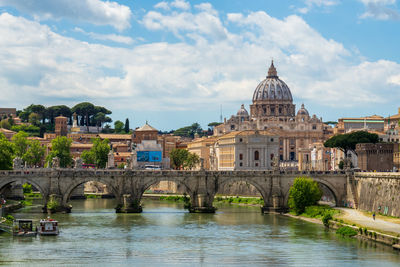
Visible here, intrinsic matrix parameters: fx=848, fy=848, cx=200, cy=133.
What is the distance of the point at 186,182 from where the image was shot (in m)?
72.3

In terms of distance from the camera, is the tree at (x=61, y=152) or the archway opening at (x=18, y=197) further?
the tree at (x=61, y=152)

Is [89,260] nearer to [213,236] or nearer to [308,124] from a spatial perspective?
[213,236]

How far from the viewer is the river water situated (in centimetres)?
4434

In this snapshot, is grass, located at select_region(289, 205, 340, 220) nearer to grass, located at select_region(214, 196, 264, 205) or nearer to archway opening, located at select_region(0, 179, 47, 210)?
grass, located at select_region(214, 196, 264, 205)

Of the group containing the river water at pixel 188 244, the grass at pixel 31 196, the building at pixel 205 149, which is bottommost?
the river water at pixel 188 244

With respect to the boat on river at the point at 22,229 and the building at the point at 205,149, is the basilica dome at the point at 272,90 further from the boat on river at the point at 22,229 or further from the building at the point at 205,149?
the boat on river at the point at 22,229

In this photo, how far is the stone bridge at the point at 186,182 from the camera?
231 ft

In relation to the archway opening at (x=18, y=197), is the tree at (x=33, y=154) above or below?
above

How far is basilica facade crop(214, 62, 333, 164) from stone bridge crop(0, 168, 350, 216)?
7779cm

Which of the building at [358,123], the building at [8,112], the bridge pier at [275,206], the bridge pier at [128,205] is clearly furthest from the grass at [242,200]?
the building at [8,112]

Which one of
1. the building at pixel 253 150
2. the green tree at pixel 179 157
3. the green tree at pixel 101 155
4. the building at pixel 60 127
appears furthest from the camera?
the building at pixel 60 127

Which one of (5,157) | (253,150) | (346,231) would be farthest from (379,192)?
(253,150)

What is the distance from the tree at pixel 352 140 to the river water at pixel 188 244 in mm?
34030

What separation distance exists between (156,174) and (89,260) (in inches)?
1100
